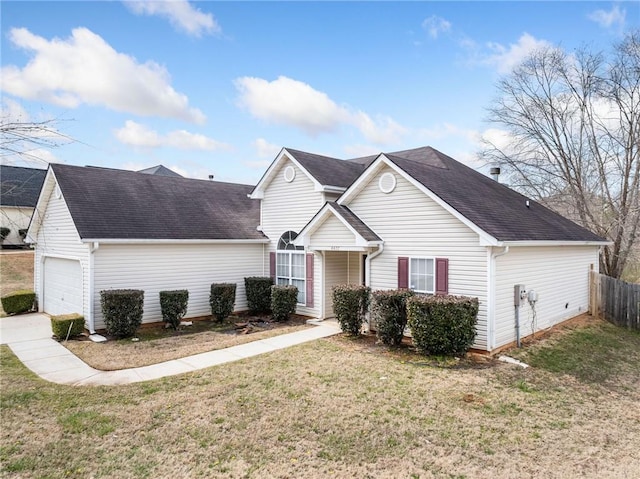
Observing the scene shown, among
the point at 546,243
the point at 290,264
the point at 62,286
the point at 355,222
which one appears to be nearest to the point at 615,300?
the point at 546,243

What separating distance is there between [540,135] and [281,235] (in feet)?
51.6

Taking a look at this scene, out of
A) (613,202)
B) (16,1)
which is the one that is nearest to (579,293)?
(613,202)

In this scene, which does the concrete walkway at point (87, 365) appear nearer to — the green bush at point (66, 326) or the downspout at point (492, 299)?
the green bush at point (66, 326)

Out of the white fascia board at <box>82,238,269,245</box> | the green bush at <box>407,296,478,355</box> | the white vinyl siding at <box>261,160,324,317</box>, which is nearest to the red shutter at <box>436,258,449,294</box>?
the green bush at <box>407,296,478,355</box>

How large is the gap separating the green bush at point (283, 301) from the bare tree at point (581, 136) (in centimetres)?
1538

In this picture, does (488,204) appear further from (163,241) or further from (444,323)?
(163,241)

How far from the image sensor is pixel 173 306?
42.3 ft

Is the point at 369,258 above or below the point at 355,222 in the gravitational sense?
below

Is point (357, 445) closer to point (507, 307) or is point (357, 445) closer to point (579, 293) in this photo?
point (507, 307)

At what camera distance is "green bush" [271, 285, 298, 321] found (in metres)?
14.0

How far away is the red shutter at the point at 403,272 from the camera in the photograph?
1176 centimetres

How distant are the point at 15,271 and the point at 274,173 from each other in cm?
1842

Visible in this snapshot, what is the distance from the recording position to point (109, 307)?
1169 cm

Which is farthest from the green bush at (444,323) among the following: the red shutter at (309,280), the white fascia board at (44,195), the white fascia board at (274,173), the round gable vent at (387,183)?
the white fascia board at (44,195)
